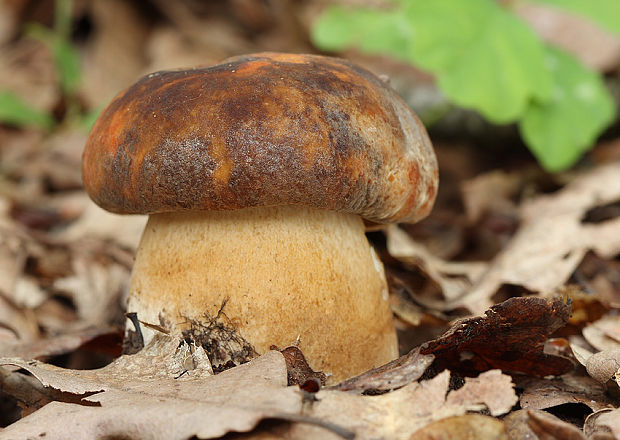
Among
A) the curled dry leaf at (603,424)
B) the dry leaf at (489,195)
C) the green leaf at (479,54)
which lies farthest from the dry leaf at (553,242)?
the curled dry leaf at (603,424)

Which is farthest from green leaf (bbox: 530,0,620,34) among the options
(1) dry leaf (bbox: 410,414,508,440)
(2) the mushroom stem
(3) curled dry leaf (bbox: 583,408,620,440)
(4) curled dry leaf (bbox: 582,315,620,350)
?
(1) dry leaf (bbox: 410,414,508,440)

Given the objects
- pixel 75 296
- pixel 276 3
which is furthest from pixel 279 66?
pixel 276 3

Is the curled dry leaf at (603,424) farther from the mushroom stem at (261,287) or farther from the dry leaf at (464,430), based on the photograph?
the mushroom stem at (261,287)

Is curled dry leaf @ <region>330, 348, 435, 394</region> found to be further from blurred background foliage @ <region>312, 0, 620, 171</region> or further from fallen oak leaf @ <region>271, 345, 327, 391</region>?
blurred background foliage @ <region>312, 0, 620, 171</region>

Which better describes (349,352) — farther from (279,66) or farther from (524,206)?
(524,206)

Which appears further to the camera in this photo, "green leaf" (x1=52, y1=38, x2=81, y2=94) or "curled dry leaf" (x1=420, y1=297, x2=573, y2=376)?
"green leaf" (x1=52, y1=38, x2=81, y2=94)

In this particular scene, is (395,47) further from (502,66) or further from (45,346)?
(45,346)
